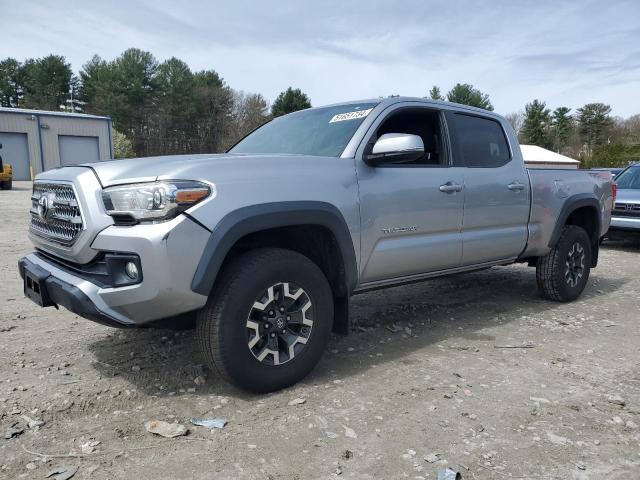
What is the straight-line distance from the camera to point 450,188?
155 inches

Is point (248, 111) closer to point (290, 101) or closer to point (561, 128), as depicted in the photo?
point (290, 101)

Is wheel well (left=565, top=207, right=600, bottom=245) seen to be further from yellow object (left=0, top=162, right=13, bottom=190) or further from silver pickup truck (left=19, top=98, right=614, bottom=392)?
yellow object (left=0, top=162, right=13, bottom=190)

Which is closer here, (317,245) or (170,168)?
(170,168)

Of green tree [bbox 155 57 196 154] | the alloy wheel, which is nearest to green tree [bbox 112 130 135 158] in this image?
green tree [bbox 155 57 196 154]

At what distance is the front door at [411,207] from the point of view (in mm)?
3439

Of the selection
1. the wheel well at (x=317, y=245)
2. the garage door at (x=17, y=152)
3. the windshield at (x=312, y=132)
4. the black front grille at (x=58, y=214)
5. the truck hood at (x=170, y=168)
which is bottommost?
the wheel well at (x=317, y=245)

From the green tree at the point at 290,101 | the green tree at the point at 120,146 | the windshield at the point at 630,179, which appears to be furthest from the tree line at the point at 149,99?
the windshield at the point at 630,179

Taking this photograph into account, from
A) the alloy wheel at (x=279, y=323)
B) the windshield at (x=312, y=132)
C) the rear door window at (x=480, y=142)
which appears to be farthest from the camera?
the rear door window at (x=480, y=142)

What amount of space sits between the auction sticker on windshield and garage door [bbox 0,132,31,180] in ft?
114

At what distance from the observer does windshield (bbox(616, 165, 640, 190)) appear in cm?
986

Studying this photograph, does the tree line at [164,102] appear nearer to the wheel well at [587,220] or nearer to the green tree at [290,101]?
the green tree at [290,101]

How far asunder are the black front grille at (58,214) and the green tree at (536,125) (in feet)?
236

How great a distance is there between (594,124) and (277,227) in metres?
75.4

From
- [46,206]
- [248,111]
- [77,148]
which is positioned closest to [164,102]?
[248,111]
